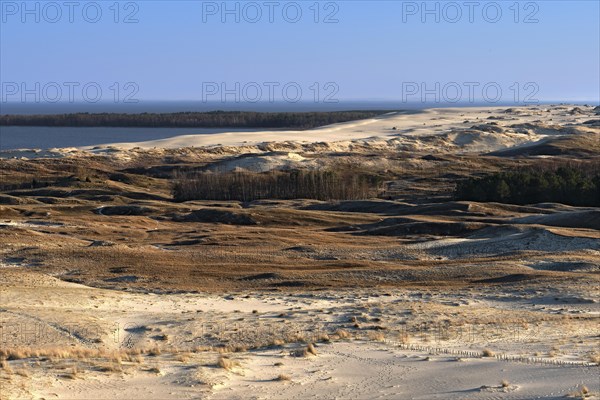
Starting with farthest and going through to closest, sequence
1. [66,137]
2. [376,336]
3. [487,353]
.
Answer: [66,137] < [376,336] < [487,353]

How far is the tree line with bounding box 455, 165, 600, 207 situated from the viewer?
5047 cm

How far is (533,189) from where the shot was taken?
52.5m

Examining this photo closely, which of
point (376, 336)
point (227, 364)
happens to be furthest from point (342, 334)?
point (227, 364)

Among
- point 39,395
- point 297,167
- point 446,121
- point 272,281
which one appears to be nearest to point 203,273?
point 272,281

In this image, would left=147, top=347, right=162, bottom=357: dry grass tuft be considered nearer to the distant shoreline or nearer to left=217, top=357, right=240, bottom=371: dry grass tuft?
left=217, top=357, right=240, bottom=371: dry grass tuft

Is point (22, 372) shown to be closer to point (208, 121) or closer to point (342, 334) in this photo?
point (342, 334)

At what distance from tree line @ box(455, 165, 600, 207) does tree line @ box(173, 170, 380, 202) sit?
813 cm

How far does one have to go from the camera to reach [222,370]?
1530 centimetres

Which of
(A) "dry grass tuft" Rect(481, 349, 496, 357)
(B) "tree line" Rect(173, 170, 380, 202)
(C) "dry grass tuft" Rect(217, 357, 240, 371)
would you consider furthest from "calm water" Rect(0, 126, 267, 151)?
(A) "dry grass tuft" Rect(481, 349, 496, 357)

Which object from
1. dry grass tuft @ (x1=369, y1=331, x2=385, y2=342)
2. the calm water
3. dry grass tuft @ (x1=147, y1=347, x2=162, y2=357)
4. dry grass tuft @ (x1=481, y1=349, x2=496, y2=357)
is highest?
the calm water

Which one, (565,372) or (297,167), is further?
(297,167)

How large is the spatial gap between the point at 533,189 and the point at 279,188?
54.4ft

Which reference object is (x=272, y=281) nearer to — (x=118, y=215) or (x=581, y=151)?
(x=118, y=215)

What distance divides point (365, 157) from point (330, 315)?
64.9 meters
